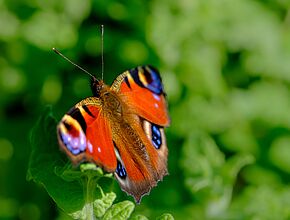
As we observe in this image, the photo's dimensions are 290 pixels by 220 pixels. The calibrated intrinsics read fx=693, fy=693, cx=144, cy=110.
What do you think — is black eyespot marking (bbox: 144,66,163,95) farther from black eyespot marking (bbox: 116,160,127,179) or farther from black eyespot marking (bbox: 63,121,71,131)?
black eyespot marking (bbox: 63,121,71,131)

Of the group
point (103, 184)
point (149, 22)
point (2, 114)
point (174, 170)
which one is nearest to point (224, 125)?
Answer: point (174, 170)

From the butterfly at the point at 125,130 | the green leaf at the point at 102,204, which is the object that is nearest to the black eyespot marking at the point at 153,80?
the butterfly at the point at 125,130

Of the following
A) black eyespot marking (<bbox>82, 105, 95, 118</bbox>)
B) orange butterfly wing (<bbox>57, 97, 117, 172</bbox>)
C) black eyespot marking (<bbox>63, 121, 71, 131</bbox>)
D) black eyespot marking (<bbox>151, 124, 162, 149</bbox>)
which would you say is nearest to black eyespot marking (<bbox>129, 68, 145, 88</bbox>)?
black eyespot marking (<bbox>151, 124, 162, 149</bbox>)

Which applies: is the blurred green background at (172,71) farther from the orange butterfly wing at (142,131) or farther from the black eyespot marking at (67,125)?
the black eyespot marking at (67,125)

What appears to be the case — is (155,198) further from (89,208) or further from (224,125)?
(89,208)

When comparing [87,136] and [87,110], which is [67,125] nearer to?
[87,136]

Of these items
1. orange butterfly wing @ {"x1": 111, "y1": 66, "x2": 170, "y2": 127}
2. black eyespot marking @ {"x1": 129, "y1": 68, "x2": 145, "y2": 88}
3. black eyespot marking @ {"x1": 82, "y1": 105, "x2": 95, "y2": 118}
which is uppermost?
black eyespot marking @ {"x1": 82, "y1": 105, "x2": 95, "y2": 118}

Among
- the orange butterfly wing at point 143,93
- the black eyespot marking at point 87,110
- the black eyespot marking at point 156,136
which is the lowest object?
the black eyespot marking at point 156,136
